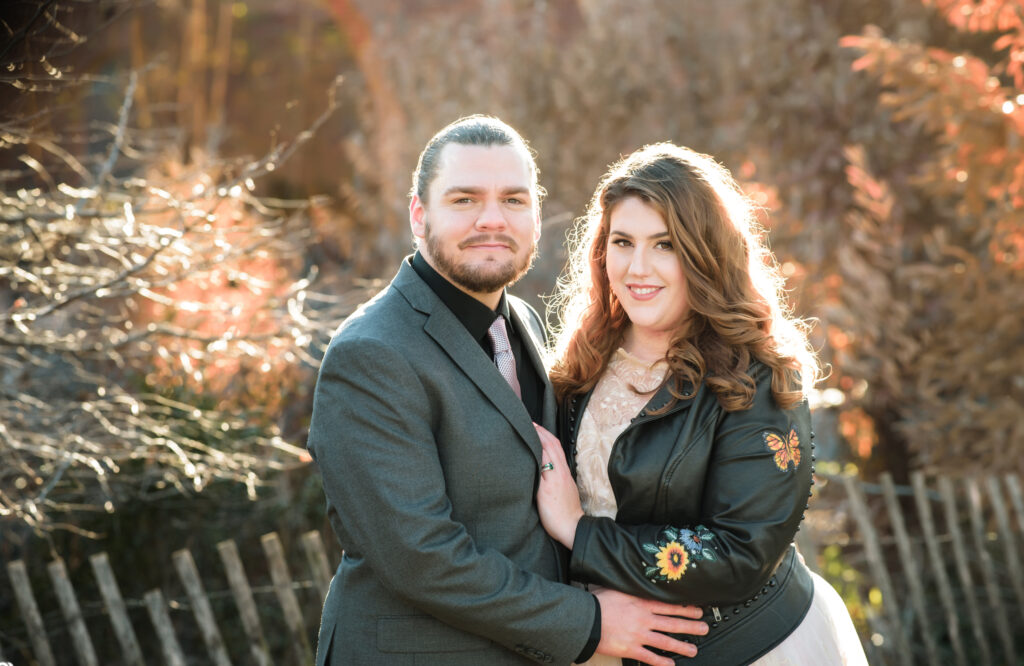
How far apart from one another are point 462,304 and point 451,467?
472mm

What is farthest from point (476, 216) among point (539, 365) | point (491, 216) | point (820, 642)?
point (820, 642)

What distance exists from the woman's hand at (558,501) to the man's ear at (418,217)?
0.70 metres

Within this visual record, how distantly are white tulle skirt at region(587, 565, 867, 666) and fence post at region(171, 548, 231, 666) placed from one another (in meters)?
1.55

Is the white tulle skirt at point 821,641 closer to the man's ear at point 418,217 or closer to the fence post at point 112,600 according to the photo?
the man's ear at point 418,217

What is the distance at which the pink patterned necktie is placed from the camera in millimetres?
2695

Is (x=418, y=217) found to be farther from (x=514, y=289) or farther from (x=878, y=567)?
(x=514, y=289)

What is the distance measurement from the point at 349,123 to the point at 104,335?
10.6 m

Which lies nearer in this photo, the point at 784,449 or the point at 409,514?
the point at 409,514

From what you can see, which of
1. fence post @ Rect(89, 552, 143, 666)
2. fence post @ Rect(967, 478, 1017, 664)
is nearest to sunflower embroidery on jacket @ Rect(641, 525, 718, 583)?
fence post @ Rect(89, 552, 143, 666)

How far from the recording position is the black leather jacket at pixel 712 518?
239 cm

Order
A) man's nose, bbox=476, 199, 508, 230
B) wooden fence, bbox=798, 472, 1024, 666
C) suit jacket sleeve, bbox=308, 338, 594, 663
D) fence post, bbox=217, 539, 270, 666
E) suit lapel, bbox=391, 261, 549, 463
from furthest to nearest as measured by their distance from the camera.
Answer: wooden fence, bbox=798, 472, 1024, 666 < fence post, bbox=217, 539, 270, 666 < man's nose, bbox=476, 199, 508, 230 < suit lapel, bbox=391, 261, 549, 463 < suit jacket sleeve, bbox=308, 338, 594, 663

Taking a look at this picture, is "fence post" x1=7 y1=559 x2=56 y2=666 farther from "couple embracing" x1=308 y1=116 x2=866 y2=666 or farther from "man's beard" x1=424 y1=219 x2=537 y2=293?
"man's beard" x1=424 y1=219 x2=537 y2=293

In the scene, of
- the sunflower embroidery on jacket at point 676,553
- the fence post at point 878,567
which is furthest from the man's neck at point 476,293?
the fence post at point 878,567

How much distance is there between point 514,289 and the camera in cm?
731
